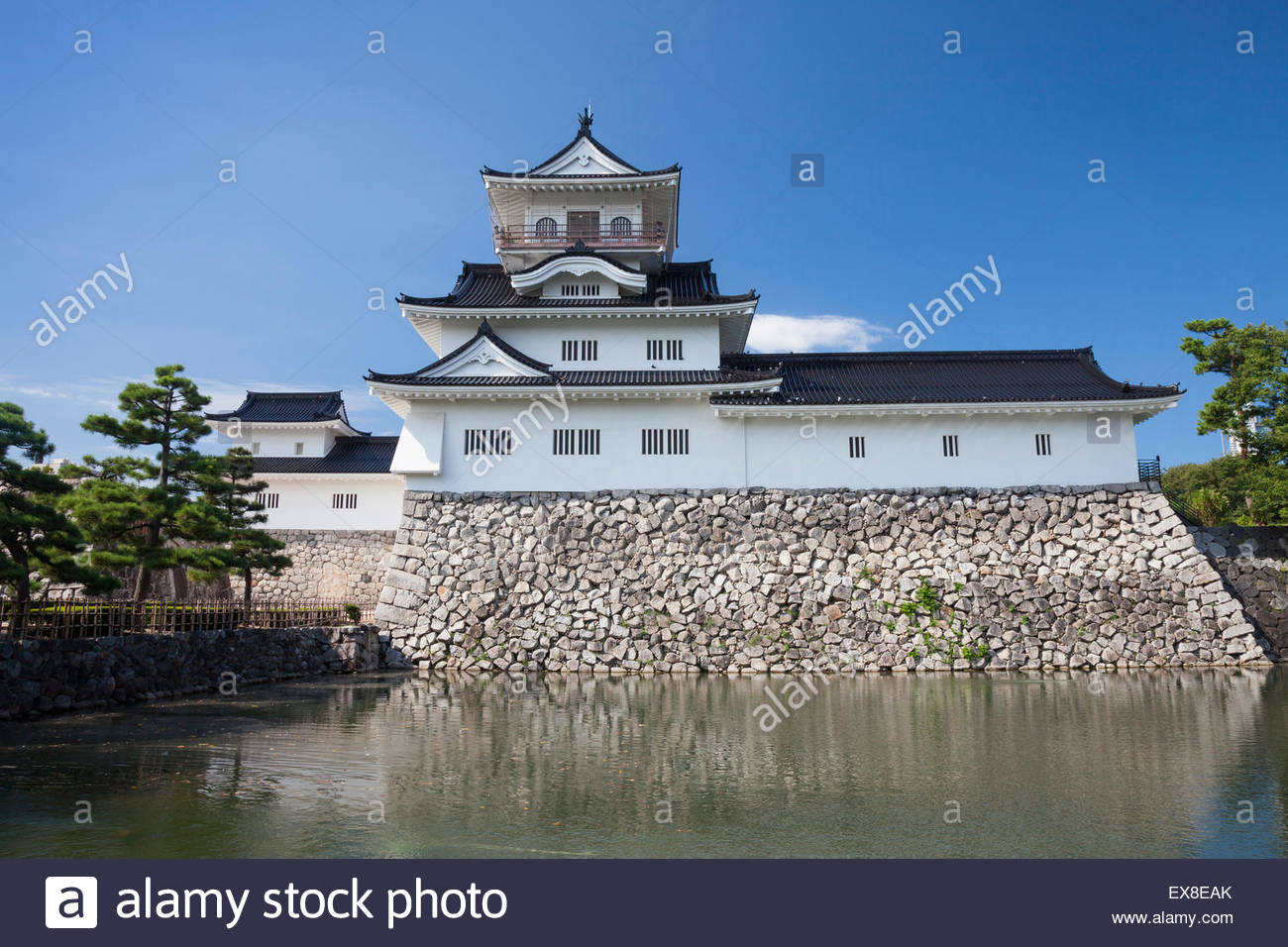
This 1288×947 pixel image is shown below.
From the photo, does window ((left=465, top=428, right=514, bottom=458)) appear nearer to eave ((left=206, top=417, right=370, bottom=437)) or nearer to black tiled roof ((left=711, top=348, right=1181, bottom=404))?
black tiled roof ((left=711, top=348, right=1181, bottom=404))

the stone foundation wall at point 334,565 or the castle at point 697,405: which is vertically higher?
the castle at point 697,405

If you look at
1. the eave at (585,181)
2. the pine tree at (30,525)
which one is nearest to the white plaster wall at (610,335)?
the eave at (585,181)

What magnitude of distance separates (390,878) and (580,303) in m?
18.1

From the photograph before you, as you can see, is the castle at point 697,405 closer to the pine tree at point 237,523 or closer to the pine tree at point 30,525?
the pine tree at point 237,523

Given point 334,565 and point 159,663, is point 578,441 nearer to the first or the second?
point 159,663

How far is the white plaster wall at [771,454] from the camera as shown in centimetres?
1970

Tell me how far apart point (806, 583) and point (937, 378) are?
6.75 meters

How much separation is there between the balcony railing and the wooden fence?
11609 mm

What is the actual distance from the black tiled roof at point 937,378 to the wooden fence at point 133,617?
37.8ft

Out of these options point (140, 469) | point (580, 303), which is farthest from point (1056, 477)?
point (140, 469)

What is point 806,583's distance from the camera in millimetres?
18641

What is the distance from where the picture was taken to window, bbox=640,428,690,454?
20.0 m

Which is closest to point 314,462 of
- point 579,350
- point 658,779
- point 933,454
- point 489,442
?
point 489,442

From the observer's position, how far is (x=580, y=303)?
69.8ft
